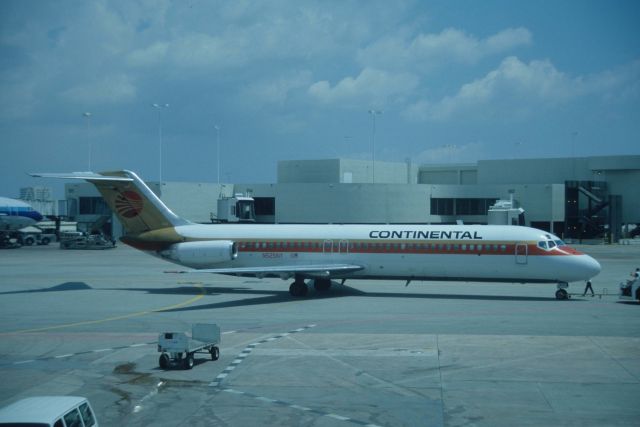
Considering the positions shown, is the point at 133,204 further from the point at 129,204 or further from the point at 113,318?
the point at 113,318

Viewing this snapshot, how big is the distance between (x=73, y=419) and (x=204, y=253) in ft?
86.4

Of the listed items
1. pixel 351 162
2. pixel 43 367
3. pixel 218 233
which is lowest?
pixel 43 367

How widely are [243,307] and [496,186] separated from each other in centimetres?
6396

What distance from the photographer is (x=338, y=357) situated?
2144 centimetres

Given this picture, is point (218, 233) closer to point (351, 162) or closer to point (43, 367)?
point (43, 367)

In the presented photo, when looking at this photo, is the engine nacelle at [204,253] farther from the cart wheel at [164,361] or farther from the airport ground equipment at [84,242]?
the airport ground equipment at [84,242]

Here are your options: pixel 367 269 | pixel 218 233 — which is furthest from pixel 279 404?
pixel 218 233

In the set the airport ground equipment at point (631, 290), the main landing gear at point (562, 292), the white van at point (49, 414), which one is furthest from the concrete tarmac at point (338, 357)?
the white van at point (49, 414)

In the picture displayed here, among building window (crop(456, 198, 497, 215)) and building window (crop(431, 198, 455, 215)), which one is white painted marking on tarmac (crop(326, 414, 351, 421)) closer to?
building window (crop(431, 198, 455, 215))

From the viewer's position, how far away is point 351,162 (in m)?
96.8

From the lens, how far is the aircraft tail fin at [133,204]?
39.9 meters

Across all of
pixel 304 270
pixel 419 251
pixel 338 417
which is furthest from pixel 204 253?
pixel 338 417

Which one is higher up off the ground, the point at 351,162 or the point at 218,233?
the point at 351,162

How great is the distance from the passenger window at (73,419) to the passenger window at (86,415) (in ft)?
0.58
